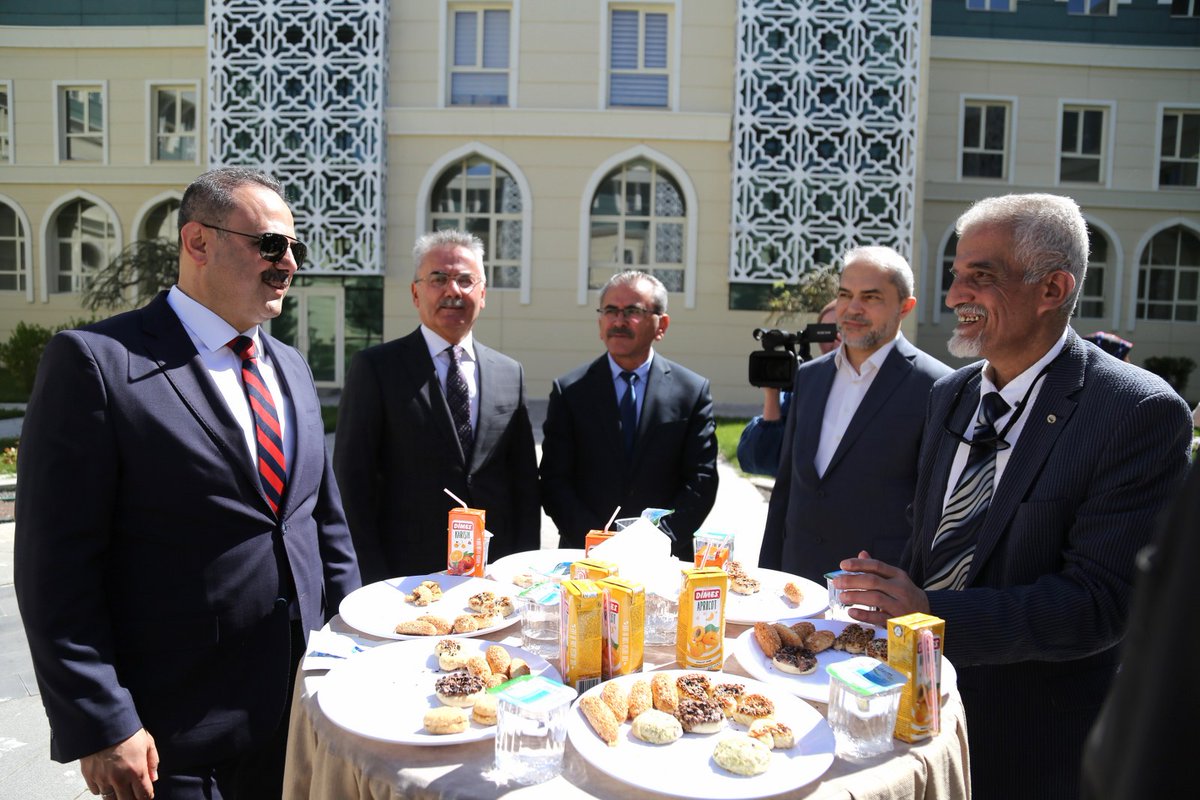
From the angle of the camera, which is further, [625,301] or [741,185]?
[741,185]

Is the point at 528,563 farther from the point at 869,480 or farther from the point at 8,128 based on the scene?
the point at 8,128

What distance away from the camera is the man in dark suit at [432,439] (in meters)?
3.29

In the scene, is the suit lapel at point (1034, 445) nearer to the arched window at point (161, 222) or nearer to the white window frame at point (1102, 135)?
the white window frame at point (1102, 135)

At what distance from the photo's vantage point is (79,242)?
65.8 ft

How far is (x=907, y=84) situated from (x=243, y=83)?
13.9 metres

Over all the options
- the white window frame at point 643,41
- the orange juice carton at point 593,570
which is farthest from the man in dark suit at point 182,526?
the white window frame at point 643,41

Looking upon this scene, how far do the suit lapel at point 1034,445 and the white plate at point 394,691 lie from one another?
1.27m

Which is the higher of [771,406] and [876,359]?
[876,359]

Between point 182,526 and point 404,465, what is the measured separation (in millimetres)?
1291

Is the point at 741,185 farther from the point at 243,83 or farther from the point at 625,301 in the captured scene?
the point at 625,301

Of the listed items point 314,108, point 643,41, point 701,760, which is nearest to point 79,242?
point 314,108

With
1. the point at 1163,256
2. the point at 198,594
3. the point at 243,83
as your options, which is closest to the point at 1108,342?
the point at 198,594

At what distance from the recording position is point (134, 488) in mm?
2027

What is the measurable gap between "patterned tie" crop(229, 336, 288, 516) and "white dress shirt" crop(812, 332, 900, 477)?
2151 millimetres
